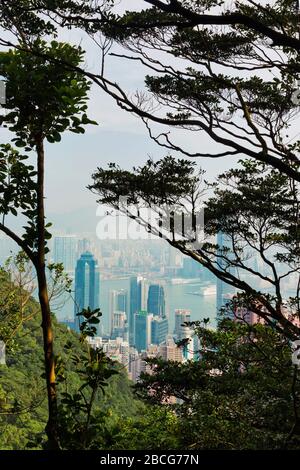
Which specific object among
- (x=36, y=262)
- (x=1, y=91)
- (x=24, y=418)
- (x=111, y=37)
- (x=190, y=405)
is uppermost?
(x=111, y=37)

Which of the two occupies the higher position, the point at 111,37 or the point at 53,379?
the point at 111,37

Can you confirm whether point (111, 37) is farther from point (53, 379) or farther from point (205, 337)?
point (205, 337)

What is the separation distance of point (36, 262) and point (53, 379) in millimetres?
277

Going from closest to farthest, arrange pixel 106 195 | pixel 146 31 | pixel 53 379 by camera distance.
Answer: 1. pixel 53 379
2. pixel 146 31
3. pixel 106 195

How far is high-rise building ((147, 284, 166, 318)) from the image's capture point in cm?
1038

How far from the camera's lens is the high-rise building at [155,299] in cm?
1038

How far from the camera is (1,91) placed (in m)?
1.27

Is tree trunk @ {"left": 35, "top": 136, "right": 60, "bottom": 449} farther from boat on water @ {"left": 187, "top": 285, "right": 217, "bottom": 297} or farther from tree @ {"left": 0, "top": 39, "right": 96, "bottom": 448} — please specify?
boat on water @ {"left": 187, "top": 285, "right": 217, "bottom": 297}

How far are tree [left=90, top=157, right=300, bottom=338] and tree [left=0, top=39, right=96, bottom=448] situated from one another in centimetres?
294

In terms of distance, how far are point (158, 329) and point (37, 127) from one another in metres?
8.95

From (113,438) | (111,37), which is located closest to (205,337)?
(111,37)

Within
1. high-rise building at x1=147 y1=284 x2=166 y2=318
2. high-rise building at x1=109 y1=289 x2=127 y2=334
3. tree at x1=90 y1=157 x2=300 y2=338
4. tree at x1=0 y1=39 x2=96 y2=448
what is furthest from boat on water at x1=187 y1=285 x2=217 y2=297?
tree at x1=0 y1=39 x2=96 y2=448

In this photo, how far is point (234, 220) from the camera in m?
4.73

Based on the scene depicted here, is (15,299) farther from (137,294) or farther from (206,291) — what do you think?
(206,291)
